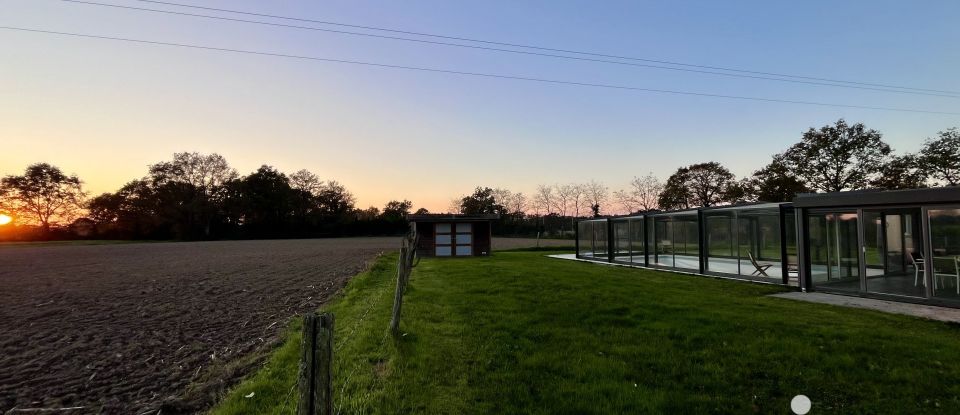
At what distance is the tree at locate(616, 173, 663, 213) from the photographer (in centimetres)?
4975

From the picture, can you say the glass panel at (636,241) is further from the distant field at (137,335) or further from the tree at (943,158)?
the tree at (943,158)

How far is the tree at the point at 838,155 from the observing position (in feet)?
100

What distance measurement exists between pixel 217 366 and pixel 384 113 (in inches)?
503

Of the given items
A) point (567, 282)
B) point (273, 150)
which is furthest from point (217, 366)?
point (273, 150)

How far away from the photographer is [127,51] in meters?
10.9

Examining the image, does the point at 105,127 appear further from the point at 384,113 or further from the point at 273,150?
the point at 384,113

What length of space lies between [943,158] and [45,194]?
305 feet

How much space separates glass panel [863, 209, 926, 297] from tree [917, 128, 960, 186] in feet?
81.7

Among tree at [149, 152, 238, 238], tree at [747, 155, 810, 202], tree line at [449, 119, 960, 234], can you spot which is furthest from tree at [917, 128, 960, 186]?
tree at [149, 152, 238, 238]

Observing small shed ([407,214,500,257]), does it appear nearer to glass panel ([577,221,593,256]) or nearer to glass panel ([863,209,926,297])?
glass panel ([577,221,593,256])

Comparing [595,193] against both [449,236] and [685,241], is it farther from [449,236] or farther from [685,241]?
[685,241]

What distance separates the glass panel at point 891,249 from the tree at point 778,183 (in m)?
23.9

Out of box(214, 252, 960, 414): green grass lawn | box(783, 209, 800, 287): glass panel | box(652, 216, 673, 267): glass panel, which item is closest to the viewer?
box(214, 252, 960, 414): green grass lawn

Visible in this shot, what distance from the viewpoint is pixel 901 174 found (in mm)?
29766
